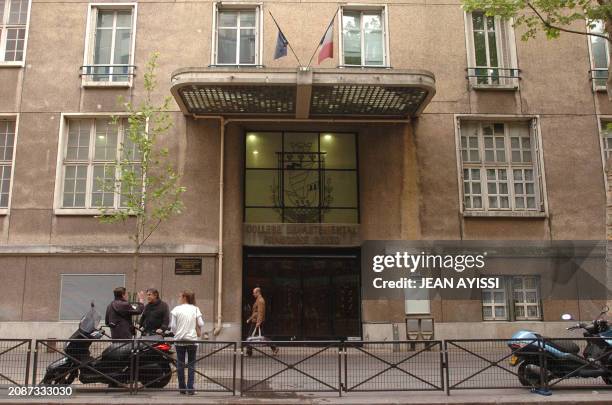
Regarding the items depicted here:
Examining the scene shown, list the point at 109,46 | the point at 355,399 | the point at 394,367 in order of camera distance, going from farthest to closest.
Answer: the point at 109,46 < the point at 394,367 < the point at 355,399

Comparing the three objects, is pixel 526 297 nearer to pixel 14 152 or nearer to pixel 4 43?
pixel 14 152

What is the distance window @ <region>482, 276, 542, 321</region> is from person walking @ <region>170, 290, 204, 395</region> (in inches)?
380

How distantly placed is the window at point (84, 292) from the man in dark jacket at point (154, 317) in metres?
5.80

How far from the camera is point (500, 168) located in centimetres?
1686

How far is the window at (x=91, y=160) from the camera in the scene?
15992 millimetres

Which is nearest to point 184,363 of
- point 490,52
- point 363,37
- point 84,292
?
point 84,292

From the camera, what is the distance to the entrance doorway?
1616 cm

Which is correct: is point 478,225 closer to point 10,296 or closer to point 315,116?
point 315,116

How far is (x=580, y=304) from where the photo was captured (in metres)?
15.9

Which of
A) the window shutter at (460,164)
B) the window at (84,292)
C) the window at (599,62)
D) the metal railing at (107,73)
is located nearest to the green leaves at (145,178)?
the metal railing at (107,73)

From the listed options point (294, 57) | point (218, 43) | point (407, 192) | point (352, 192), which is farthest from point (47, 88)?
point (407, 192)

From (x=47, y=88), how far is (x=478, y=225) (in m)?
13.6

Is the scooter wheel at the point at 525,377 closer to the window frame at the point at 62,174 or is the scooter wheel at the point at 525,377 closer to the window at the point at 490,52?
the window at the point at 490,52

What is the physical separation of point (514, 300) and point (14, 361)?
13.1 metres
